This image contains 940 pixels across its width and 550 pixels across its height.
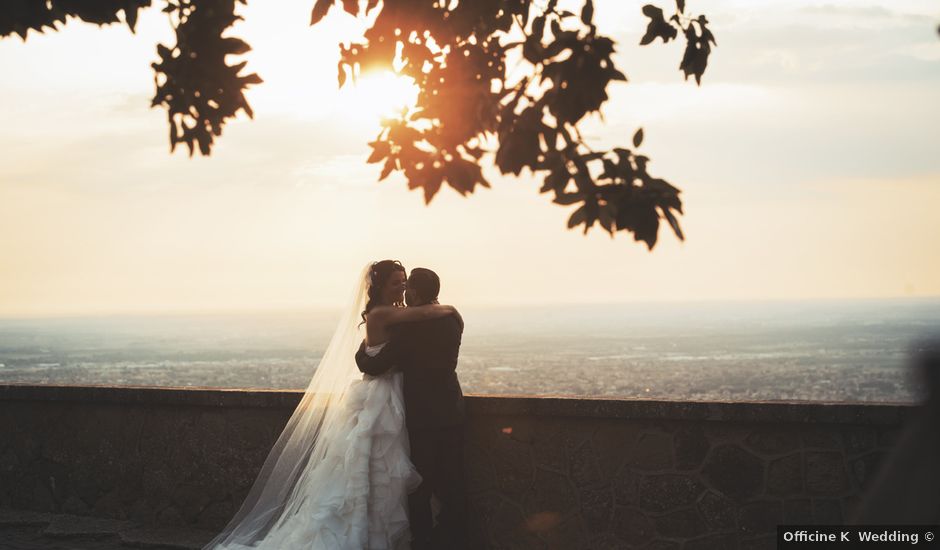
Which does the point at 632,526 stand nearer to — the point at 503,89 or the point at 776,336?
the point at 503,89

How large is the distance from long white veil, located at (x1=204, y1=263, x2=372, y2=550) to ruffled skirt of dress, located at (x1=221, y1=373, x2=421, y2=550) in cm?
24

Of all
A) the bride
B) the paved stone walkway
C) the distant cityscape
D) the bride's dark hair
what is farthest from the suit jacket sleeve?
the distant cityscape

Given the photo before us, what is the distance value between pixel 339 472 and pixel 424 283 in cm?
138

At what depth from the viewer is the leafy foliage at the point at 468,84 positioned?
329cm

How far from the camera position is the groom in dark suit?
5.82 metres

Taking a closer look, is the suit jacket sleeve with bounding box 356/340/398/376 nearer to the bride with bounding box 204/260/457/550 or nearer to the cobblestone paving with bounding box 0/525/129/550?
the bride with bounding box 204/260/457/550

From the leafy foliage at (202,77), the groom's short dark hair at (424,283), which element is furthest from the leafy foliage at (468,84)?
the groom's short dark hair at (424,283)

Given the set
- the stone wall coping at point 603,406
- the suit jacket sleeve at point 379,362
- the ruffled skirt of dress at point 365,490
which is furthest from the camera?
the suit jacket sleeve at point 379,362

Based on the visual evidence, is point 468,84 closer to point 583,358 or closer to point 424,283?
point 424,283

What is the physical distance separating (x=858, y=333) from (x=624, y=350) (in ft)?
130

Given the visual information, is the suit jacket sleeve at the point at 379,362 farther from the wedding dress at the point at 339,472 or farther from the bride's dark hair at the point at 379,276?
the bride's dark hair at the point at 379,276

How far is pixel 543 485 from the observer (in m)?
6.05

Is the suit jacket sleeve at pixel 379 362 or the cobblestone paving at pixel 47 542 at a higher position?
the suit jacket sleeve at pixel 379 362

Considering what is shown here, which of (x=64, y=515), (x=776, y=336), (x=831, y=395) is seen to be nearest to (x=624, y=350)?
(x=776, y=336)
